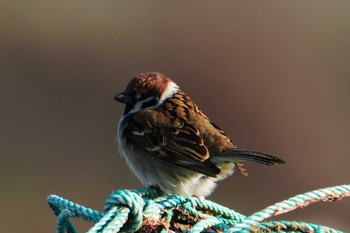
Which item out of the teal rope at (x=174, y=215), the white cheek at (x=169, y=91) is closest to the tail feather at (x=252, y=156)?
the white cheek at (x=169, y=91)

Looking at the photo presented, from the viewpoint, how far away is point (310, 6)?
1234cm

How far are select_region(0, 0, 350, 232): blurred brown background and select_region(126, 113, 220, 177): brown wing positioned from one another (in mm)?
2755

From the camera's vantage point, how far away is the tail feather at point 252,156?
379 cm

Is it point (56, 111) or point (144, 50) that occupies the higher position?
point (144, 50)

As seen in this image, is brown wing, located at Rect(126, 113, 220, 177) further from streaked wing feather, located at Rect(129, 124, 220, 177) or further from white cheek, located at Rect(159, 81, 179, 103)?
white cheek, located at Rect(159, 81, 179, 103)

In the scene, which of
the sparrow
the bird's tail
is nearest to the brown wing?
the sparrow

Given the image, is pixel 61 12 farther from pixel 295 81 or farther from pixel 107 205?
pixel 107 205

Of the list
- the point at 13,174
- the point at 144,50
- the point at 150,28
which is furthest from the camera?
the point at 150,28

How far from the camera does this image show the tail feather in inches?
149

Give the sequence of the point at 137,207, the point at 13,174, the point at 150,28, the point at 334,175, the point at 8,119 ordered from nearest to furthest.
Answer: the point at 137,207 → the point at 334,175 → the point at 13,174 → the point at 8,119 → the point at 150,28

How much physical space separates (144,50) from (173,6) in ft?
7.91

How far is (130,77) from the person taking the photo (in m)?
9.45

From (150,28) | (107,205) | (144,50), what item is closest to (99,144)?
(144,50)

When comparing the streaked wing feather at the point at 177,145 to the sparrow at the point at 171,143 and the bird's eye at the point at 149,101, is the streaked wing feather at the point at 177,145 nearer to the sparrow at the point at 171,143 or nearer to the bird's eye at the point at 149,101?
the sparrow at the point at 171,143
